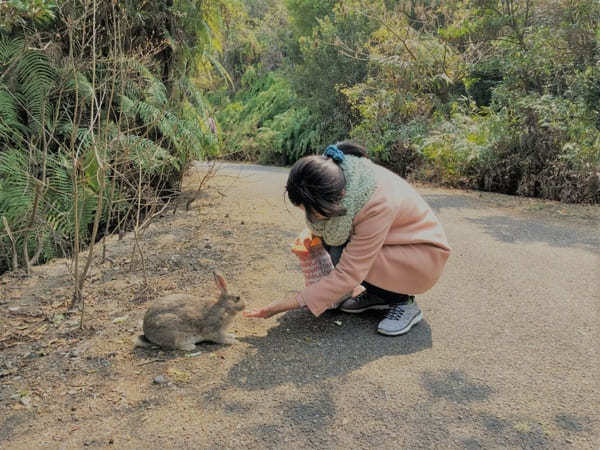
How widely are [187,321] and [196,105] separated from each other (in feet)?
23.1

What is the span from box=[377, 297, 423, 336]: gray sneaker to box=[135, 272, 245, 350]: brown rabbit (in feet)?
3.39

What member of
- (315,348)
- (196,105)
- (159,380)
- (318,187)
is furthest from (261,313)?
(196,105)

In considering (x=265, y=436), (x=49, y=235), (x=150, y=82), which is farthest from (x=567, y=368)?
(x=150, y=82)

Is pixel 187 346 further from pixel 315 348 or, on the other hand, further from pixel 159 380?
pixel 315 348

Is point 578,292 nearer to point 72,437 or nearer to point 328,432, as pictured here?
point 328,432

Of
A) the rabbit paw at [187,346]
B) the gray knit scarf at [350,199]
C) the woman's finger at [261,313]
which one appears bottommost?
the rabbit paw at [187,346]

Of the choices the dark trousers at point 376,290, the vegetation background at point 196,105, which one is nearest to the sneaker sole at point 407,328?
the dark trousers at point 376,290

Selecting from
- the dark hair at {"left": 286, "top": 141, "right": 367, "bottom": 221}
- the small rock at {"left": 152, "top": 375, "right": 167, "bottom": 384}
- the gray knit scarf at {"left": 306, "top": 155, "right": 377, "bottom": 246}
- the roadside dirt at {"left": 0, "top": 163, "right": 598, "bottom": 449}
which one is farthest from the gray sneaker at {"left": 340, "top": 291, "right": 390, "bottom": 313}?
the small rock at {"left": 152, "top": 375, "right": 167, "bottom": 384}

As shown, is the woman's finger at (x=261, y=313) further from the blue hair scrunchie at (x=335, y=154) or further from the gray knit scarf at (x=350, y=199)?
the blue hair scrunchie at (x=335, y=154)

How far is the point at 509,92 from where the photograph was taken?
9.98 m

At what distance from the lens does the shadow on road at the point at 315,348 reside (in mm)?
3094

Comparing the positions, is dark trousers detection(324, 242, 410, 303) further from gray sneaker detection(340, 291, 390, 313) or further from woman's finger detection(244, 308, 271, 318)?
woman's finger detection(244, 308, 271, 318)

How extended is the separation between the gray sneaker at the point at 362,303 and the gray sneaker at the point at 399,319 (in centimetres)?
16

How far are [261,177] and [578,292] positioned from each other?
30.0 feet
